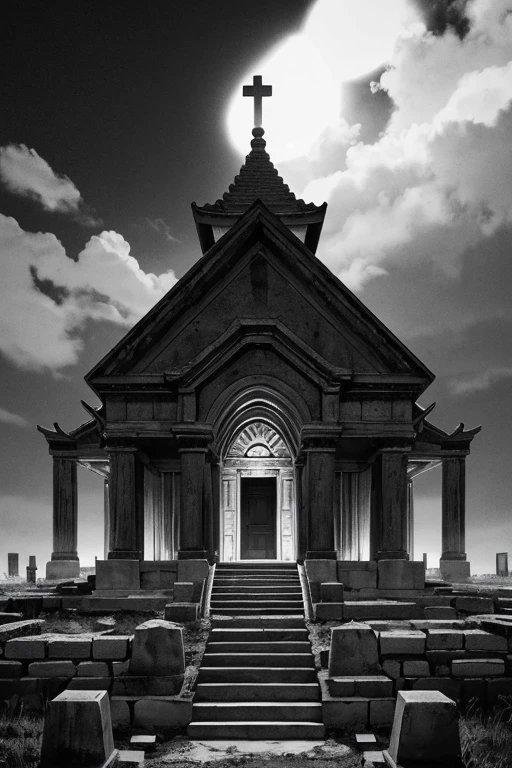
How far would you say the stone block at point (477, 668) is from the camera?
12.6 meters

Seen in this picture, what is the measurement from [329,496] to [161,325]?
5.75 meters

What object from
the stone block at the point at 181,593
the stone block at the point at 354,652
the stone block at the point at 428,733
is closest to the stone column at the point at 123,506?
the stone block at the point at 181,593

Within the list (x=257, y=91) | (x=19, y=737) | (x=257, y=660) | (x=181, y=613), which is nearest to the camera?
(x=19, y=737)

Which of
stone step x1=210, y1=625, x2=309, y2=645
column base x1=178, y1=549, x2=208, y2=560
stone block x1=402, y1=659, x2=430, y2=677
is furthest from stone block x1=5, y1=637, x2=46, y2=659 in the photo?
column base x1=178, y1=549, x2=208, y2=560

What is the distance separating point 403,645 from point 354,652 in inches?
30.6

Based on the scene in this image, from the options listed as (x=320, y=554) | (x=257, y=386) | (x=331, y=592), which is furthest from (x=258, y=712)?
(x=257, y=386)

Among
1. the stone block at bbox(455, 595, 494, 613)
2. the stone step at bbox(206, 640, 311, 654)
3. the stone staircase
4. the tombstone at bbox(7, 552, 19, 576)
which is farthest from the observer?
the tombstone at bbox(7, 552, 19, 576)

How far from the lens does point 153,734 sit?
1160cm

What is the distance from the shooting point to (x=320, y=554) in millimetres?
18875

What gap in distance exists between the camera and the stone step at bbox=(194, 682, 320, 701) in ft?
41.3

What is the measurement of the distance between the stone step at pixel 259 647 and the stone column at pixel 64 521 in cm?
1607

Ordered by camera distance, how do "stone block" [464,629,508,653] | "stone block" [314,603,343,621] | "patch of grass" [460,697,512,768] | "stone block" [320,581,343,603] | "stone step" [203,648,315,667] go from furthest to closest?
"stone block" [320,581,343,603] → "stone block" [314,603,343,621] → "stone step" [203,648,315,667] → "stone block" [464,629,508,653] → "patch of grass" [460,697,512,768]

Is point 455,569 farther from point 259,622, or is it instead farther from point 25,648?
point 25,648

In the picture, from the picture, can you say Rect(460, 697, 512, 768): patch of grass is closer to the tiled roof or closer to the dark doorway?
the dark doorway
